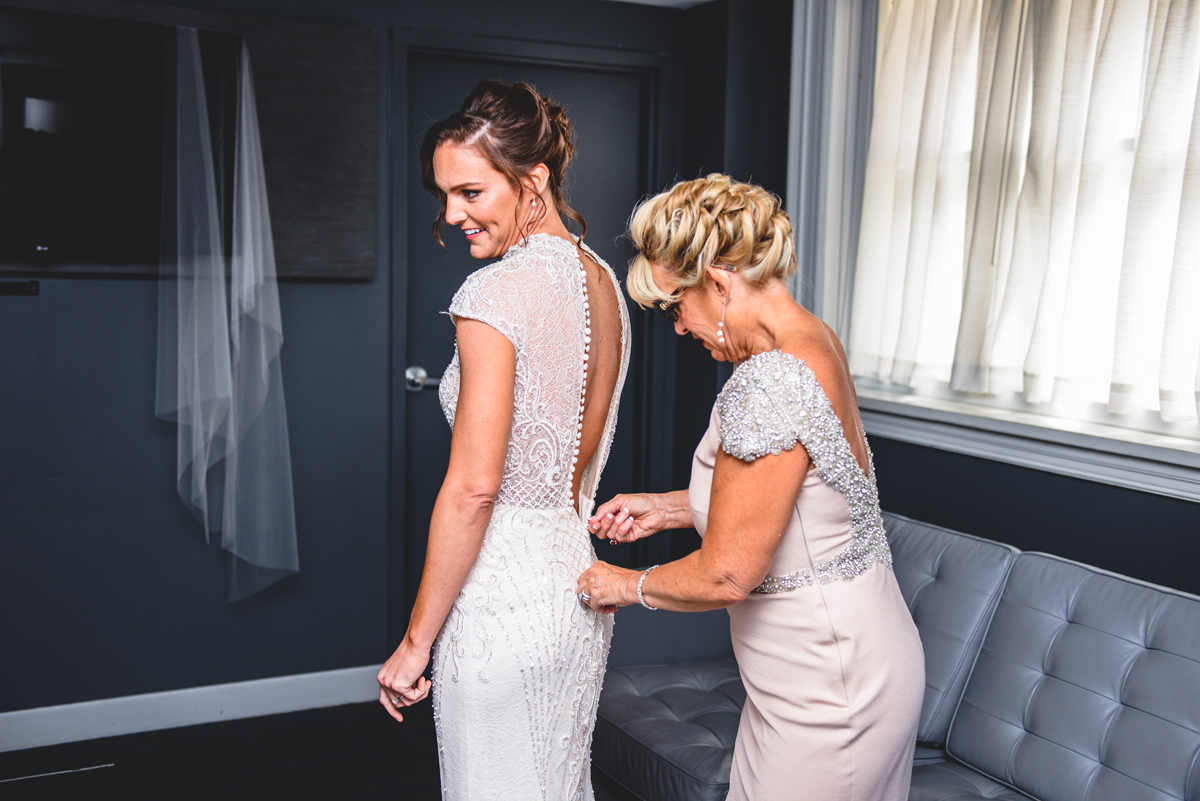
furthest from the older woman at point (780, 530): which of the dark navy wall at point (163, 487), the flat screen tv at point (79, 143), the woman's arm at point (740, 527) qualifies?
the flat screen tv at point (79, 143)

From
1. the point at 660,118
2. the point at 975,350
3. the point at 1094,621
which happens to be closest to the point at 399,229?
the point at 660,118

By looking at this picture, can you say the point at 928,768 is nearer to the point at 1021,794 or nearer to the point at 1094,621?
the point at 1021,794

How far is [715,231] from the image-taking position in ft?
4.28

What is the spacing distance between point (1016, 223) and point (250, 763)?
2.64 metres

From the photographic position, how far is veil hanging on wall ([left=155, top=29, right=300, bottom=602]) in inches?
111

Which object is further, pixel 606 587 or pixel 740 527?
pixel 606 587

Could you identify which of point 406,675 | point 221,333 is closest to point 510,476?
point 406,675

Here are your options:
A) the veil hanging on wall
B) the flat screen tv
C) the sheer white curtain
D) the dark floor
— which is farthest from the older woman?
the flat screen tv

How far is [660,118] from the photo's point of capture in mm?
3539

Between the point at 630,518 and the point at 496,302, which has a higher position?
the point at 496,302

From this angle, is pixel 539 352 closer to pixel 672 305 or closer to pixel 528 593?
pixel 672 305

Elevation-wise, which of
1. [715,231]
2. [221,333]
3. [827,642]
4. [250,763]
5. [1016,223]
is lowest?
[250,763]

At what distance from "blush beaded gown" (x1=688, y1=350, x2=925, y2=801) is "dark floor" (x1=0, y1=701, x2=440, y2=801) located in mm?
1566

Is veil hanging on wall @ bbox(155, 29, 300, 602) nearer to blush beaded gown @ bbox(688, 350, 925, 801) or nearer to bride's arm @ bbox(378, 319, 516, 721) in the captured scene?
bride's arm @ bbox(378, 319, 516, 721)
